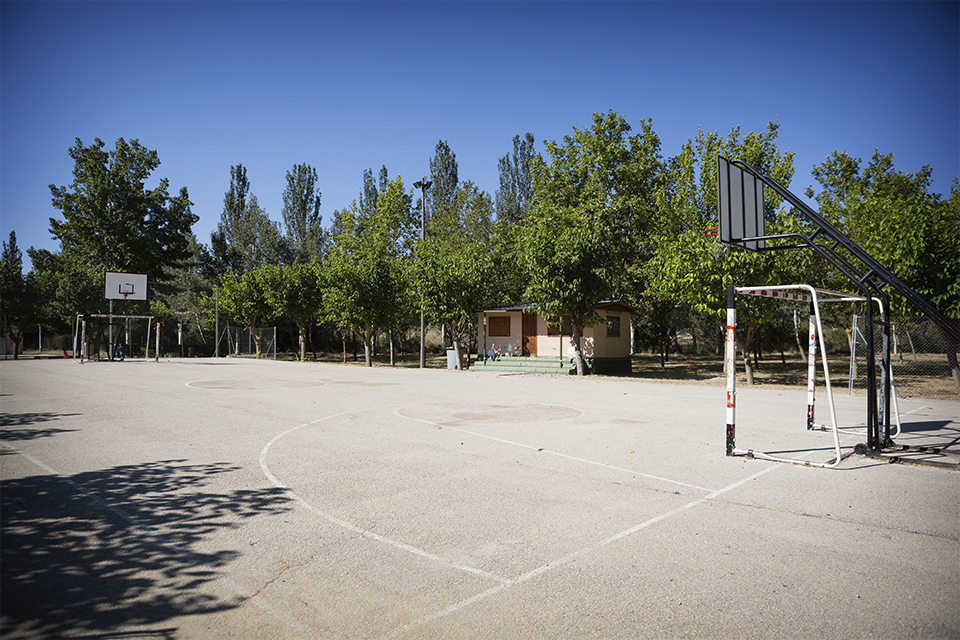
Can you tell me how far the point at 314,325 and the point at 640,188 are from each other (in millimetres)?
29587

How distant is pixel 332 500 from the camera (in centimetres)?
550

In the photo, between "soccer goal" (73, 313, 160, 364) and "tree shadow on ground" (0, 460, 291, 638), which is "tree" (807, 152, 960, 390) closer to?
"tree shadow on ground" (0, 460, 291, 638)

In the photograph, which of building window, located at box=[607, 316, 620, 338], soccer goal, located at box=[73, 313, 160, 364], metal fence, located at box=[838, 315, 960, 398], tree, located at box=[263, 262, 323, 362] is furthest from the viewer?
soccer goal, located at box=[73, 313, 160, 364]

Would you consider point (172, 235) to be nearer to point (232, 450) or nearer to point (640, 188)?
point (640, 188)

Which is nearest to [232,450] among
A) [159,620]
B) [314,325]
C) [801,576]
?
[159,620]

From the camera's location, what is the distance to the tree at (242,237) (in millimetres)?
56531

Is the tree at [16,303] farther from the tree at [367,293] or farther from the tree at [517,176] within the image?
the tree at [517,176]

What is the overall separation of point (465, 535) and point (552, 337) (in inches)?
998

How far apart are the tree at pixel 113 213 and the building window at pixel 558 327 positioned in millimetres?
36840

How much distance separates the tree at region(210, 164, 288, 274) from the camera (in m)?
56.5

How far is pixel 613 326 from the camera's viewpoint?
29.1 meters

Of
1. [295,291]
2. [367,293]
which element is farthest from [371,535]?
[295,291]

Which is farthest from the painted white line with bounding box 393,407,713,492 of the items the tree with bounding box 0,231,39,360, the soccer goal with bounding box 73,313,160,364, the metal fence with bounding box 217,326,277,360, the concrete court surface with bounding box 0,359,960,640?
the tree with bounding box 0,231,39,360

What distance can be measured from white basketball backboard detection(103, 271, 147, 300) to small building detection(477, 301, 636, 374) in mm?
24927
